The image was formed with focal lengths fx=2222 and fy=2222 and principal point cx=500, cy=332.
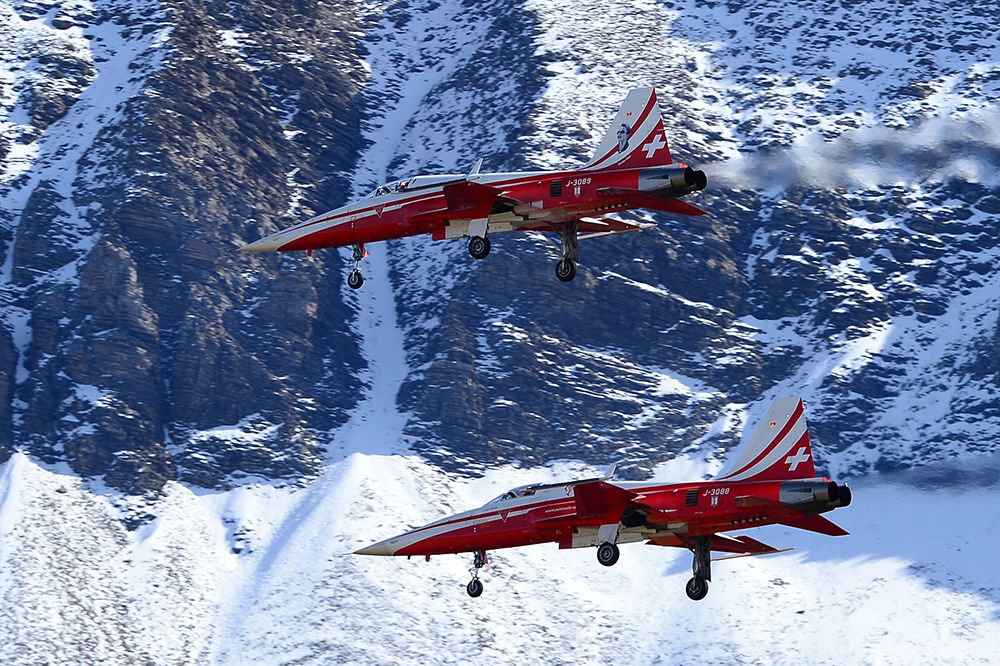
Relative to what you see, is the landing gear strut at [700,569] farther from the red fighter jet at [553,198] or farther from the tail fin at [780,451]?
the red fighter jet at [553,198]

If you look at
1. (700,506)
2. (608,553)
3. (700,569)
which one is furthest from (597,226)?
(700,569)

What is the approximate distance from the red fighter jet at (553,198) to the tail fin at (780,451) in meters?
9.05

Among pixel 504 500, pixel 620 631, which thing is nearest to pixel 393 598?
pixel 620 631

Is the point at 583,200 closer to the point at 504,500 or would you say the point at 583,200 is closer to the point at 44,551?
the point at 504,500

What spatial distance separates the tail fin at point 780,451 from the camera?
8556 centimetres

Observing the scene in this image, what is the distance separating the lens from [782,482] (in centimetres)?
8319

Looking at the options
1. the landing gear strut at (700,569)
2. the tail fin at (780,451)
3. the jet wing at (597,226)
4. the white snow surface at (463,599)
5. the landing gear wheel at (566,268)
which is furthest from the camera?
the white snow surface at (463,599)

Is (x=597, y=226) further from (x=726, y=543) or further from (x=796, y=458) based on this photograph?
(x=726, y=543)

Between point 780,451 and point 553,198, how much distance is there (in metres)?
13.2

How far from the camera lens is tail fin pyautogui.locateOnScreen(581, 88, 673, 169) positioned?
84312mm

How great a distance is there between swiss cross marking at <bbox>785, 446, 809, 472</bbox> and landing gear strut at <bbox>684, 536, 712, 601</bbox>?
4736 mm

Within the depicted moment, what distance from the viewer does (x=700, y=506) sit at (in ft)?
277

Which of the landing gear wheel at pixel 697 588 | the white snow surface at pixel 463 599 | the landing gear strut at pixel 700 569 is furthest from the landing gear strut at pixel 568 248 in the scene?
the white snow surface at pixel 463 599

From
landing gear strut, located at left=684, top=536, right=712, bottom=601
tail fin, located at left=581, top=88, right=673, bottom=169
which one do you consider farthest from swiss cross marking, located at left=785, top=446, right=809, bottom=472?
tail fin, located at left=581, top=88, right=673, bottom=169
